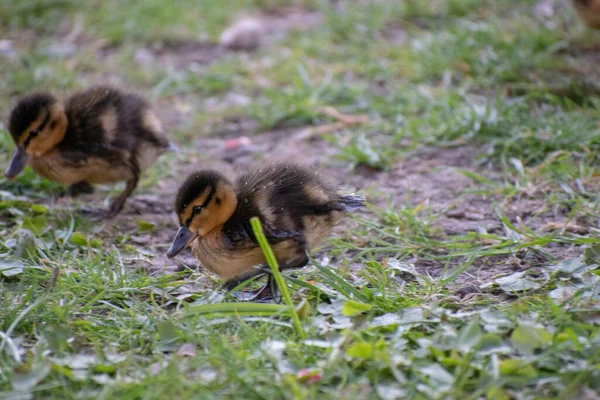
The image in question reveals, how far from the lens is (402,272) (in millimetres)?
3184

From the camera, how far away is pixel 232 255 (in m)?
2.94

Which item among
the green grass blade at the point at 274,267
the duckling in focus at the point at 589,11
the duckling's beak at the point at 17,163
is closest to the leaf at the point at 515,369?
the green grass blade at the point at 274,267

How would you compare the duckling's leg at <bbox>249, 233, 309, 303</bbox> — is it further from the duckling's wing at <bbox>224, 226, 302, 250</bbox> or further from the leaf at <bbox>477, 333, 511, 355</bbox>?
the leaf at <bbox>477, 333, 511, 355</bbox>

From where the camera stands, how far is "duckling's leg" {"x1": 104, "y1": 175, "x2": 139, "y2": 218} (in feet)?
12.9

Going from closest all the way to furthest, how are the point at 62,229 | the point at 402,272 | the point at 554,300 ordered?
the point at 554,300
the point at 402,272
the point at 62,229

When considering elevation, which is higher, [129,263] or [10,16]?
[10,16]

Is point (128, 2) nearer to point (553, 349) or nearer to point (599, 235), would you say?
point (599, 235)

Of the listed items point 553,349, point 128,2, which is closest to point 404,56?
point 128,2

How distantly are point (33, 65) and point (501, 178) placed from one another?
11.9ft

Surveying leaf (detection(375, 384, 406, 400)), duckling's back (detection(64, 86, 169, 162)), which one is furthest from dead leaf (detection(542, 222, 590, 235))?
duckling's back (detection(64, 86, 169, 162))

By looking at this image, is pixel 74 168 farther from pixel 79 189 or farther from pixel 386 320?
pixel 386 320

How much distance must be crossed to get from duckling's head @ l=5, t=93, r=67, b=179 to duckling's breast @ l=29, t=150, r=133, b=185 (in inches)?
2.0

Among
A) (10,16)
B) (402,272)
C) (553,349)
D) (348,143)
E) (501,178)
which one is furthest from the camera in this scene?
(10,16)

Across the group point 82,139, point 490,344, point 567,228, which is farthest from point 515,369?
point 82,139
